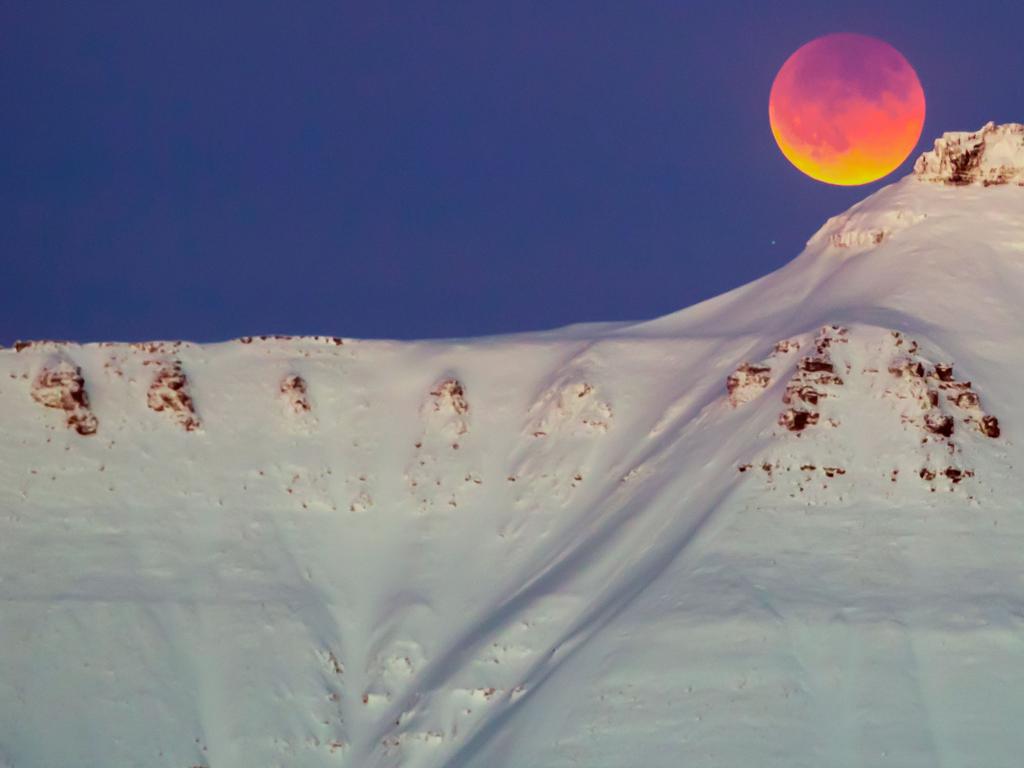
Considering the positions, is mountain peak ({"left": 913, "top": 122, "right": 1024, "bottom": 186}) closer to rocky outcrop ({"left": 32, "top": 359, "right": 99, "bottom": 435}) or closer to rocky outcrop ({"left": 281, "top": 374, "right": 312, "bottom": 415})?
rocky outcrop ({"left": 281, "top": 374, "right": 312, "bottom": 415})

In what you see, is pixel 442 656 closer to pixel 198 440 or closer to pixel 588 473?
pixel 588 473

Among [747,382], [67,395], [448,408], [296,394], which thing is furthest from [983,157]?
[67,395]

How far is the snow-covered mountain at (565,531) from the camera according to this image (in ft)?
275

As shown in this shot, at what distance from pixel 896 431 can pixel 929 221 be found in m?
24.8

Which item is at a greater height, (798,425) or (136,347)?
(136,347)

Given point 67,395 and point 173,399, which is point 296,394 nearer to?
point 173,399

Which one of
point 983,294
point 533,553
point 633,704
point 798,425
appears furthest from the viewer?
point 983,294

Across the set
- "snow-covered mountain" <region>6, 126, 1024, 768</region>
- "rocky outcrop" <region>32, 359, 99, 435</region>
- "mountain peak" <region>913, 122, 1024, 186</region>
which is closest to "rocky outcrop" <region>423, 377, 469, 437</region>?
"snow-covered mountain" <region>6, 126, 1024, 768</region>

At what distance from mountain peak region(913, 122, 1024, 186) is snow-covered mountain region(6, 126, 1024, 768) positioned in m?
0.20

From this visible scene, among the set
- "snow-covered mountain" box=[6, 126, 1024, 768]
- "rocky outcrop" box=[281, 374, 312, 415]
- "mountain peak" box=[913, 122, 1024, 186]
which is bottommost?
"snow-covered mountain" box=[6, 126, 1024, 768]

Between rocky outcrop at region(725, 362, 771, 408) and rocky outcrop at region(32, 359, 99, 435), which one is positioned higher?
rocky outcrop at region(32, 359, 99, 435)

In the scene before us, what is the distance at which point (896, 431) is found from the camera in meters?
98.8

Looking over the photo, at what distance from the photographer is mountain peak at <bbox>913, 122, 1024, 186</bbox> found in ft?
404

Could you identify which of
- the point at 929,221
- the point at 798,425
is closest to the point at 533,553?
the point at 798,425
